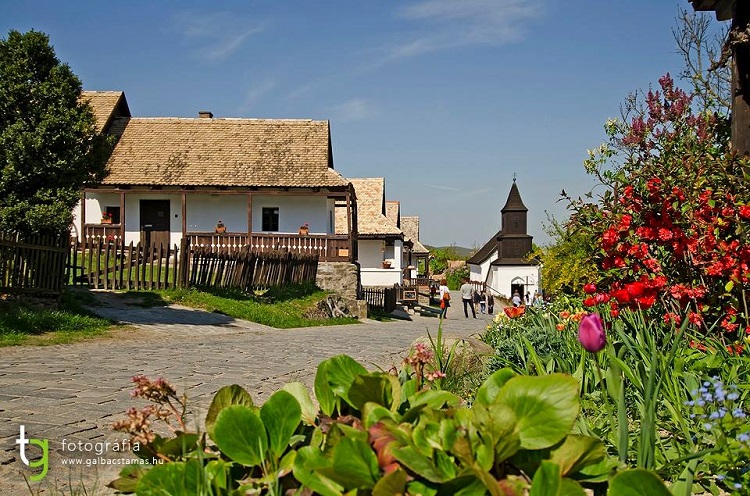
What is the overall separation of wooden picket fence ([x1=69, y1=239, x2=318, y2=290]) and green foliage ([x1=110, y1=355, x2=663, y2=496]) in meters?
15.6

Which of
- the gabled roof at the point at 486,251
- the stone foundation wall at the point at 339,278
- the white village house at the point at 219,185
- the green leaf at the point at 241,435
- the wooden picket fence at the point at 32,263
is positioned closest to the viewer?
the green leaf at the point at 241,435

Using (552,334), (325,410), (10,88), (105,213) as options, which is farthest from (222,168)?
(325,410)

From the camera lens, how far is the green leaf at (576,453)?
1.83 metres

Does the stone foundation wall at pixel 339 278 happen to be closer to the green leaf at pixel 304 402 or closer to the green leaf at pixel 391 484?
Answer: the green leaf at pixel 304 402

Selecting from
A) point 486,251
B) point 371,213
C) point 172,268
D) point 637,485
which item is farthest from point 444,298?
point 486,251

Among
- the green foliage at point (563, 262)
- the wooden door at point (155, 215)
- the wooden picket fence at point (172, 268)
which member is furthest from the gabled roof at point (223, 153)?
the green foliage at point (563, 262)

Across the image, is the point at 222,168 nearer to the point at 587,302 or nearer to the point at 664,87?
the point at 664,87

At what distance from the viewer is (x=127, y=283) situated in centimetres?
1697

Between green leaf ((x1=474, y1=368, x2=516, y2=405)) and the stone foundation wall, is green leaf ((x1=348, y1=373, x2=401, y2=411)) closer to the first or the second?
green leaf ((x1=474, y1=368, x2=516, y2=405))

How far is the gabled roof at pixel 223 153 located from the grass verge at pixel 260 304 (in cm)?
786

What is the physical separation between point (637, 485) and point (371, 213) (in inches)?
1717

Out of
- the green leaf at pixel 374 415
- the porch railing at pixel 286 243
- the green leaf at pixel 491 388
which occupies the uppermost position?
the porch railing at pixel 286 243

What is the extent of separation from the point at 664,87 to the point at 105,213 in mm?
23620

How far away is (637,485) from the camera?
63.6 inches
